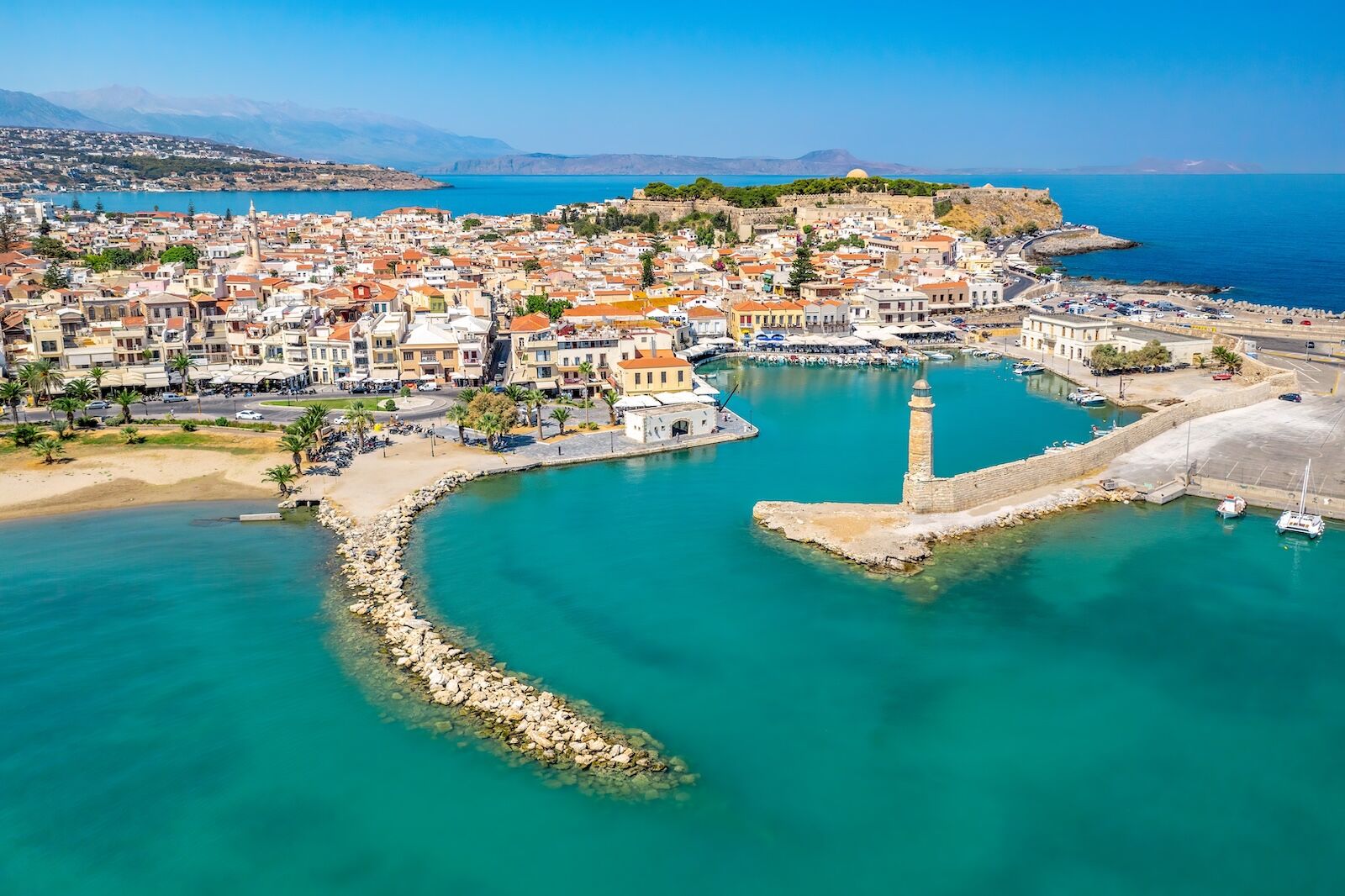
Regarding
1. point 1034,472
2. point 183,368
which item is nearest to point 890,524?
point 1034,472

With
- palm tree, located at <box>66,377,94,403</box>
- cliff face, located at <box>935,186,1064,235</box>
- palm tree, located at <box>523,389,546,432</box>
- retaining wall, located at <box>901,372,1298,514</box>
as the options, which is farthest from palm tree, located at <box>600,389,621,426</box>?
cliff face, located at <box>935,186,1064,235</box>

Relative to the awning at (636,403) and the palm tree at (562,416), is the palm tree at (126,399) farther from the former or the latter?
the awning at (636,403)

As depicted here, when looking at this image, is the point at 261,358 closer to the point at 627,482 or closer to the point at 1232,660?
the point at 627,482

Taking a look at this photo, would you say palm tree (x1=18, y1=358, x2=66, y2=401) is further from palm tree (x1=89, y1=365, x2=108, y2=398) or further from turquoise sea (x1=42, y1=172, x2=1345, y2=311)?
turquoise sea (x1=42, y1=172, x2=1345, y2=311)

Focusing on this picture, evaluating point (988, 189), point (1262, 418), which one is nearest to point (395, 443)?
point (1262, 418)

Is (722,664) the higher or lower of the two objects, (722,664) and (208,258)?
the lower

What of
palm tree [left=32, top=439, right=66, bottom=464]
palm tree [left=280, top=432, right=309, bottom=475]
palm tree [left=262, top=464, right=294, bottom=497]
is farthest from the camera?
palm tree [left=32, top=439, right=66, bottom=464]

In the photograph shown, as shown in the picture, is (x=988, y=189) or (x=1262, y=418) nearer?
(x=1262, y=418)
